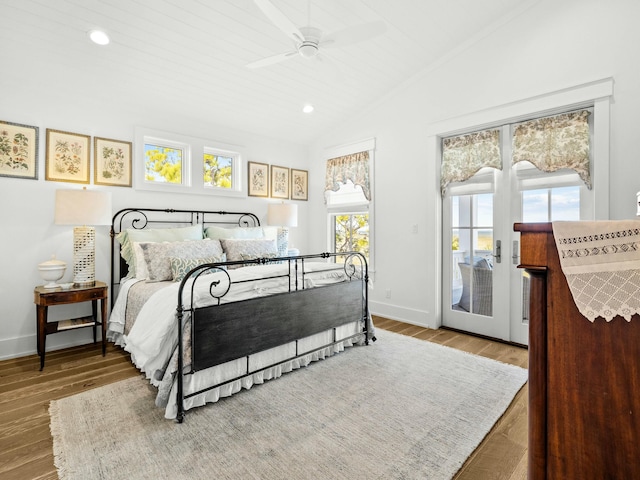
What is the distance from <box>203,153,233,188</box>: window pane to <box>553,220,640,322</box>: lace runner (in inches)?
172

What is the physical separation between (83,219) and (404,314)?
370cm

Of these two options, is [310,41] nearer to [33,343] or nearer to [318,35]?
[318,35]

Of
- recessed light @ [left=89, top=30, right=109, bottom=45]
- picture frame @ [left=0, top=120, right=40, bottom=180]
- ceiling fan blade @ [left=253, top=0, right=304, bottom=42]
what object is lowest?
picture frame @ [left=0, top=120, right=40, bottom=180]

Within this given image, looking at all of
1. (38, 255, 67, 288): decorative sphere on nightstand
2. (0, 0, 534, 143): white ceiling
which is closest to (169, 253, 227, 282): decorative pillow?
(38, 255, 67, 288): decorative sphere on nightstand

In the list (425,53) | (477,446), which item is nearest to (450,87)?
(425,53)

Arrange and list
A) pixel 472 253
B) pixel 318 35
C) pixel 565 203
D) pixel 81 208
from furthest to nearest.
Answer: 1. pixel 472 253
2. pixel 565 203
3. pixel 81 208
4. pixel 318 35

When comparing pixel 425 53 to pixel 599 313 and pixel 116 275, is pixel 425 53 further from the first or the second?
pixel 116 275

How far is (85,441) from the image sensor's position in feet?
6.28

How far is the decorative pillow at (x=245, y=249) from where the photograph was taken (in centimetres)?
374

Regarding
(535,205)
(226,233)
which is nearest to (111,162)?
(226,233)

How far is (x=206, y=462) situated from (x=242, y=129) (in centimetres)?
412

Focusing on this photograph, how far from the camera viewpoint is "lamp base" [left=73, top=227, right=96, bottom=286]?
323 centimetres

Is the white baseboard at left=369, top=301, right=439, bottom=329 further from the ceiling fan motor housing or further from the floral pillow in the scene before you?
the ceiling fan motor housing

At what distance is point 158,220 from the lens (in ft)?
13.3
